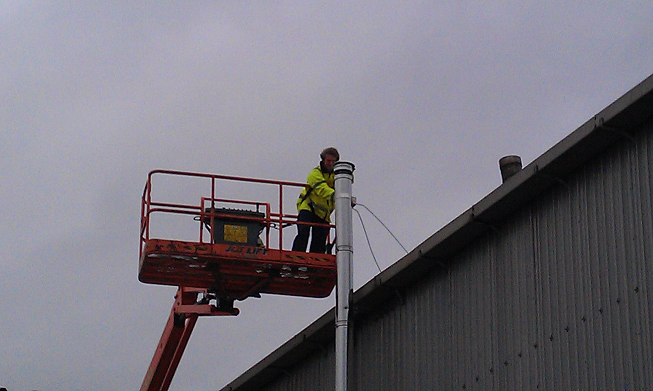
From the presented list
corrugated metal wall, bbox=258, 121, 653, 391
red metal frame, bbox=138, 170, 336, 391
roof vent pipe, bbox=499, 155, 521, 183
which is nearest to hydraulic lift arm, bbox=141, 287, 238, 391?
red metal frame, bbox=138, 170, 336, 391

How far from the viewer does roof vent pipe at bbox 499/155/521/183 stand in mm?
17406

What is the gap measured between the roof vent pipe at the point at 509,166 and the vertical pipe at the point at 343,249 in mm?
2643

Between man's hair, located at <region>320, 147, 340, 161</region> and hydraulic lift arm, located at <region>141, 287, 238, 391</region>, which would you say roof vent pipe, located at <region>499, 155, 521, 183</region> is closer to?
man's hair, located at <region>320, 147, 340, 161</region>

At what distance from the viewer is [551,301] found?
1472 cm

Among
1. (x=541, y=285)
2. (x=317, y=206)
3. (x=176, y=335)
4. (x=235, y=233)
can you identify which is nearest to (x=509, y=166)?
(x=541, y=285)

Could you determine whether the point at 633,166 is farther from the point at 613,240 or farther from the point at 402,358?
the point at 402,358

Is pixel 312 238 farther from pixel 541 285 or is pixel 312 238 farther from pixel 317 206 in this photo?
pixel 541 285

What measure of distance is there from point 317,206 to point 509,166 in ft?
12.9

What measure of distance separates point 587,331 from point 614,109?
9.77 feet

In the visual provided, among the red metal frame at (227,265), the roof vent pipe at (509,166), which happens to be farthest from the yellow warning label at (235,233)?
the roof vent pipe at (509,166)

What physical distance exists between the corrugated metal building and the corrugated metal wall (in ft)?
0.06

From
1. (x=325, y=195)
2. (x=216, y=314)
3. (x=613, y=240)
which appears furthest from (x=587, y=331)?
(x=216, y=314)

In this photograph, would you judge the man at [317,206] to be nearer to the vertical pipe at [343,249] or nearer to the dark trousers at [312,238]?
the dark trousers at [312,238]

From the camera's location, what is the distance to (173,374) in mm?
23156
